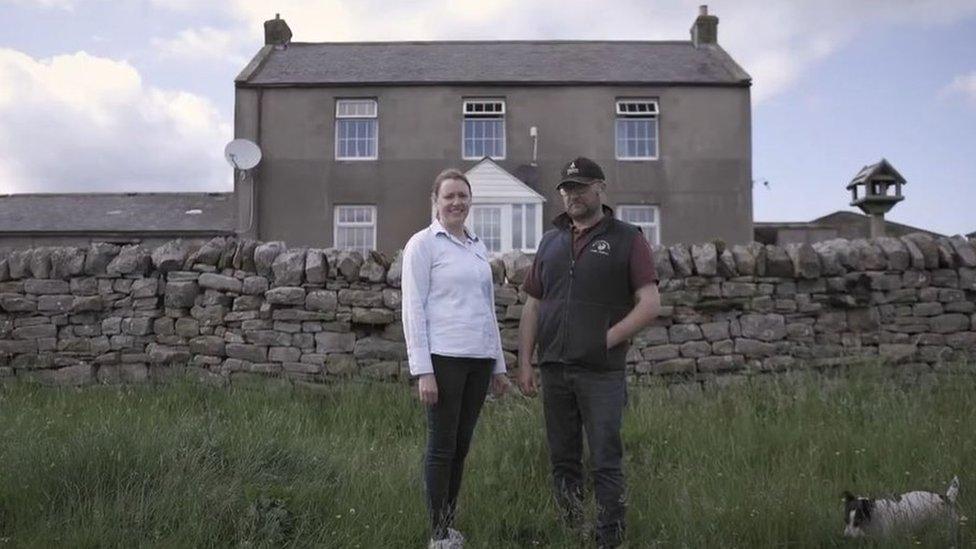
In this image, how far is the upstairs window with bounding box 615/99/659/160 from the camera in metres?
21.4

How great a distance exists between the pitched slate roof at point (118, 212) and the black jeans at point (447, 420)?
692 inches

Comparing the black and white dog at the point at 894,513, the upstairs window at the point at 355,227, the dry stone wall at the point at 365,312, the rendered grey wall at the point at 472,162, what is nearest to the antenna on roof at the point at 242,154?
the rendered grey wall at the point at 472,162

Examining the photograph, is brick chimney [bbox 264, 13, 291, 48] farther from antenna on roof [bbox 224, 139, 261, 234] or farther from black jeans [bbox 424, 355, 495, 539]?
black jeans [bbox 424, 355, 495, 539]

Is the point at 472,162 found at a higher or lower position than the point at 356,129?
lower

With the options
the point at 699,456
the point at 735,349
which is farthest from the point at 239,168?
the point at 699,456

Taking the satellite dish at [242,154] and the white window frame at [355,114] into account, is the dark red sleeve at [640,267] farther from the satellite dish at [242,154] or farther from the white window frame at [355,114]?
the white window frame at [355,114]

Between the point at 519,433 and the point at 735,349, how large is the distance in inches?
113

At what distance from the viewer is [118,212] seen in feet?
71.0

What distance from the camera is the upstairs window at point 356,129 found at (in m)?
21.3

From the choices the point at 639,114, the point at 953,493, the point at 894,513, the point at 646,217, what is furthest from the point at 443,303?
the point at 639,114

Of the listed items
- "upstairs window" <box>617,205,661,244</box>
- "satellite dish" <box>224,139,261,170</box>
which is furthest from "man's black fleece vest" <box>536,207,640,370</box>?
"upstairs window" <box>617,205,661,244</box>

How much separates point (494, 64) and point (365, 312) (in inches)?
Answer: 624

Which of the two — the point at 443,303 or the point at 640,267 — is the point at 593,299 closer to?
the point at 640,267

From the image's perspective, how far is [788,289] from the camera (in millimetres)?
7664
